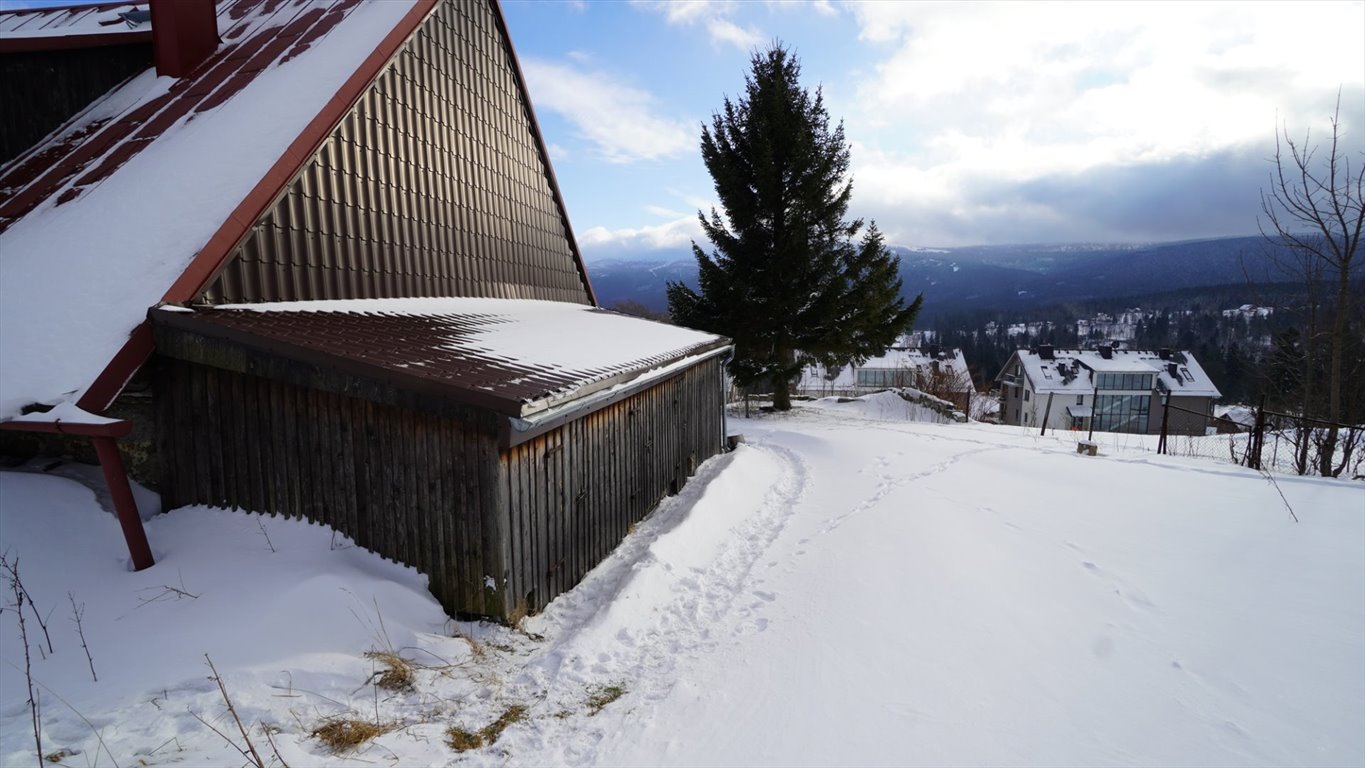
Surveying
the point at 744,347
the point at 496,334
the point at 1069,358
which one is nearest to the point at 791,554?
the point at 496,334

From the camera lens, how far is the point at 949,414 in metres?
22.8

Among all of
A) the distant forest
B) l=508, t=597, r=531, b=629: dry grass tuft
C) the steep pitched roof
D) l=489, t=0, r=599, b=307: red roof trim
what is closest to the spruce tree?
l=489, t=0, r=599, b=307: red roof trim

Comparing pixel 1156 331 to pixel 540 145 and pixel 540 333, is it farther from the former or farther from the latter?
pixel 540 333

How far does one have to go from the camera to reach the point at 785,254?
1775 cm

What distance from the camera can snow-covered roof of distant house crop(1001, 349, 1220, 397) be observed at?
50.6 metres

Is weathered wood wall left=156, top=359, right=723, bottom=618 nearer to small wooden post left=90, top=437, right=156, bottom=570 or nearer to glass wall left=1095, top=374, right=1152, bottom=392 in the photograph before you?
small wooden post left=90, top=437, right=156, bottom=570

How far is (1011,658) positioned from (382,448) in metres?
4.77

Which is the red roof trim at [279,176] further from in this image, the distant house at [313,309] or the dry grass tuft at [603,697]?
the dry grass tuft at [603,697]

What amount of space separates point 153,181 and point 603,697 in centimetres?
640

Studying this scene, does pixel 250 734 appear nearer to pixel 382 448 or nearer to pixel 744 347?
pixel 382 448

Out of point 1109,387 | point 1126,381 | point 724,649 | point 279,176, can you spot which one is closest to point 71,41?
point 279,176

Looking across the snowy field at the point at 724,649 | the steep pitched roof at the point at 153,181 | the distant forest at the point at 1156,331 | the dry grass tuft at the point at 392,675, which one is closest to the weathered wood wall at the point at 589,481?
the snowy field at the point at 724,649

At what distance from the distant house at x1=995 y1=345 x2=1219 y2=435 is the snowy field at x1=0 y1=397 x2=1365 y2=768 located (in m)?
49.6

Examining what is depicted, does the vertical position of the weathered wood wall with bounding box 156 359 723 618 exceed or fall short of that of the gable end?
it falls short
